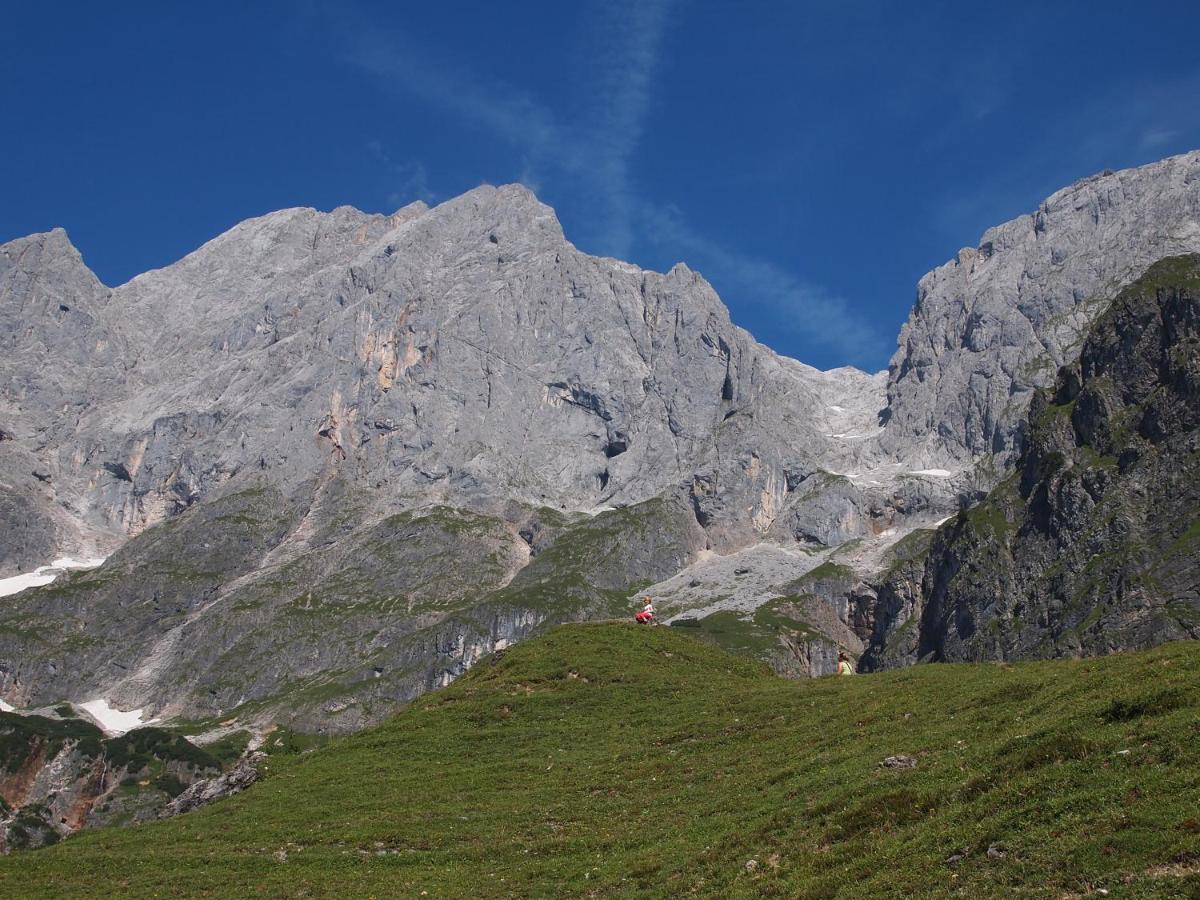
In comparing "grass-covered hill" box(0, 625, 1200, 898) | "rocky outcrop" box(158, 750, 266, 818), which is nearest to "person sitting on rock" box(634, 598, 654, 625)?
"grass-covered hill" box(0, 625, 1200, 898)

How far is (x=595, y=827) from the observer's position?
4009 cm

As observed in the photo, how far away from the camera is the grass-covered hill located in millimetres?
25500

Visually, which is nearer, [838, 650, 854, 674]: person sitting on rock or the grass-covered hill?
the grass-covered hill

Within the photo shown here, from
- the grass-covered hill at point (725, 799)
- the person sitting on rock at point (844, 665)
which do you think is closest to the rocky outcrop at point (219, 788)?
the grass-covered hill at point (725, 799)

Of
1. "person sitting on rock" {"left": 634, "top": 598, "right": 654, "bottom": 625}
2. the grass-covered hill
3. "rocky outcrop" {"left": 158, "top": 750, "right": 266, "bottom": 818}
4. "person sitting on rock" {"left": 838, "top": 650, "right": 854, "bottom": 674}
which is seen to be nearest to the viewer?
the grass-covered hill

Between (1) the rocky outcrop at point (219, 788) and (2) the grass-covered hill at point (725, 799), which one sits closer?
(2) the grass-covered hill at point (725, 799)

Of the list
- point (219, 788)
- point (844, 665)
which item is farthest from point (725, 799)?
point (219, 788)

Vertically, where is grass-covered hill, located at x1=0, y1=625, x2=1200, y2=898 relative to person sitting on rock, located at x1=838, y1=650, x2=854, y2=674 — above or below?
below

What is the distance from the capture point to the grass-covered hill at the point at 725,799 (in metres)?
25.5

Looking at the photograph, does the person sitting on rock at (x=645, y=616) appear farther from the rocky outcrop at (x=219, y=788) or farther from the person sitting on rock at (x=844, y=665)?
the rocky outcrop at (x=219, y=788)

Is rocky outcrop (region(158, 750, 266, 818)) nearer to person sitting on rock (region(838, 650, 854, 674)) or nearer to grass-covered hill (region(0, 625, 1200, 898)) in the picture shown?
grass-covered hill (region(0, 625, 1200, 898))

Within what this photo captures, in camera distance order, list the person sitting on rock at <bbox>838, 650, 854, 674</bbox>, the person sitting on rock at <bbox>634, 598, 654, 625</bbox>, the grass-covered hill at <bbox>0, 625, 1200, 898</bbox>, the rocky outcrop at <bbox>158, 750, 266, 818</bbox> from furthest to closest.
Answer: the person sitting on rock at <bbox>634, 598, 654, 625</bbox>
the person sitting on rock at <bbox>838, 650, 854, 674</bbox>
the rocky outcrop at <bbox>158, 750, 266, 818</bbox>
the grass-covered hill at <bbox>0, 625, 1200, 898</bbox>

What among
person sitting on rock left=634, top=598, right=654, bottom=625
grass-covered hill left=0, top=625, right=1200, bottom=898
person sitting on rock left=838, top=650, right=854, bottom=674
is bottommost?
grass-covered hill left=0, top=625, right=1200, bottom=898

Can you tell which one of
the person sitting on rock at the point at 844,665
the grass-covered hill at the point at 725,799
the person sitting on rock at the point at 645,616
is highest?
the person sitting on rock at the point at 645,616
